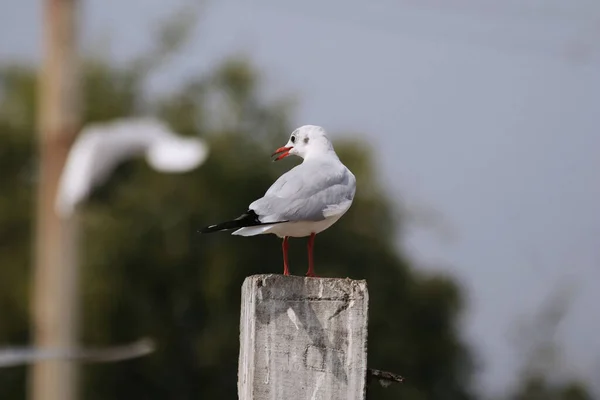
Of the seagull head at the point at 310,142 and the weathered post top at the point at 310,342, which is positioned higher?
the seagull head at the point at 310,142

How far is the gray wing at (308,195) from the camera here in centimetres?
316

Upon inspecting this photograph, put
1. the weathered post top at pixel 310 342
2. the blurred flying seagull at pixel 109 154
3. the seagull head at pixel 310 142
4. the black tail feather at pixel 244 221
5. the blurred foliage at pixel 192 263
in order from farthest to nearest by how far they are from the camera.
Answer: the blurred foliage at pixel 192 263, the blurred flying seagull at pixel 109 154, the seagull head at pixel 310 142, the black tail feather at pixel 244 221, the weathered post top at pixel 310 342

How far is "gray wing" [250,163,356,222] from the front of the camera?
3.16 m

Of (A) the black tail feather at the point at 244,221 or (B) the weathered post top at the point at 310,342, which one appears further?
(A) the black tail feather at the point at 244,221

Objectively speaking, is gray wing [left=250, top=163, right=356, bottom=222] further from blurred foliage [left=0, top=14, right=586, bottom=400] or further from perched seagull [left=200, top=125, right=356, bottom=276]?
blurred foliage [left=0, top=14, right=586, bottom=400]

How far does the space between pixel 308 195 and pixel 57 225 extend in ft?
26.4

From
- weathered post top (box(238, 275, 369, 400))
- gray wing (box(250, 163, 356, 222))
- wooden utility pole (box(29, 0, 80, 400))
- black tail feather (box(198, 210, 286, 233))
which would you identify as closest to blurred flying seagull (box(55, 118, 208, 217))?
wooden utility pole (box(29, 0, 80, 400))

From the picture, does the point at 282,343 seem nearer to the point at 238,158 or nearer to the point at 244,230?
the point at 244,230

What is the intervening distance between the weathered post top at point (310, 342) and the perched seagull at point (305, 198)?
295 millimetres

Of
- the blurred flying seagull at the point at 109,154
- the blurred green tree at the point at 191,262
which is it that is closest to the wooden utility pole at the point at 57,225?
the blurred flying seagull at the point at 109,154

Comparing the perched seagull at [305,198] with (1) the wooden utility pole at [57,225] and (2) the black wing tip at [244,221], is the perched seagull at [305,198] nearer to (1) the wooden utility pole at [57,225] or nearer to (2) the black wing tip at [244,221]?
(2) the black wing tip at [244,221]

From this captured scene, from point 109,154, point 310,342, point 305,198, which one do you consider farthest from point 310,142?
point 109,154

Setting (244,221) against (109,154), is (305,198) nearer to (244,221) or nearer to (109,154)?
(244,221)

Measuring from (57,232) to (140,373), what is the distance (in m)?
8.17
